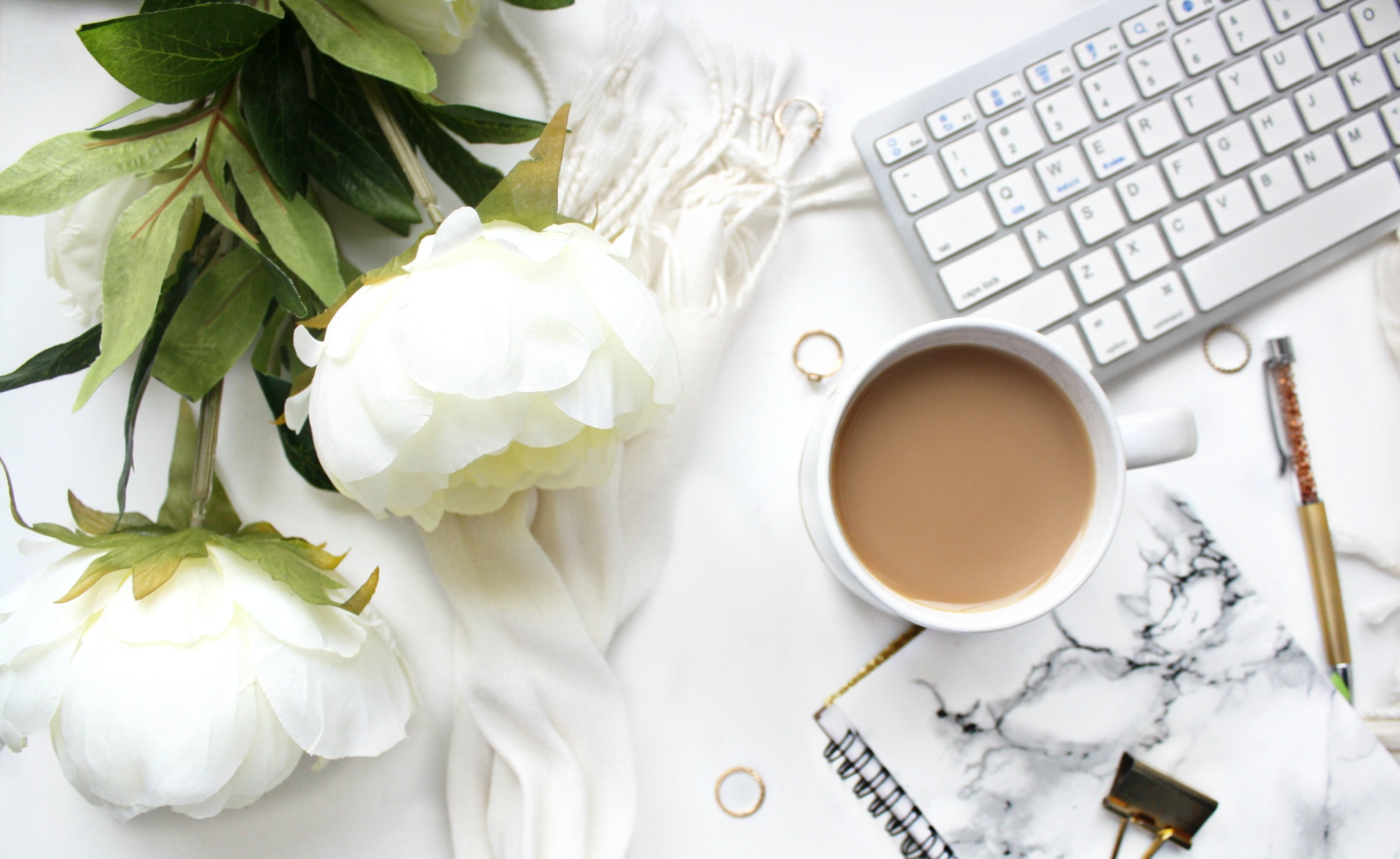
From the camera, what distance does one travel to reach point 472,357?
1.04ft

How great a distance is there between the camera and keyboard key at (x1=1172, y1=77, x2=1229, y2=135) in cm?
52

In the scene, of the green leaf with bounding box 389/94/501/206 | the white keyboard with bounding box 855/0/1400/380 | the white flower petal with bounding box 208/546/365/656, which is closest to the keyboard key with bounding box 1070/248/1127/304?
the white keyboard with bounding box 855/0/1400/380

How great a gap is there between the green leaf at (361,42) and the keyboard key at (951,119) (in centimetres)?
29

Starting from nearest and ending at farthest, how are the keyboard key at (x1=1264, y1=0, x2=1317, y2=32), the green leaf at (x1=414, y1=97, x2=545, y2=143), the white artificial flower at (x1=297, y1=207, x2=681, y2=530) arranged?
the white artificial flower at (x1=297, y1=207, x2=681, y2=530) → the green leaf at (x1=414, y1=97, x2=545, y2=143) → the keyboard key at (x1=1264, y1=0, x2=1317, y2=32)

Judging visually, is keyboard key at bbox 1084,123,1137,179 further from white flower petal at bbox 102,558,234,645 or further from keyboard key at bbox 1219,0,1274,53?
white flower petal at bbox 102,558,234,645

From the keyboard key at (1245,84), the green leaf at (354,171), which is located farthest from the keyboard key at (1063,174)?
the green leaf at (354,171)

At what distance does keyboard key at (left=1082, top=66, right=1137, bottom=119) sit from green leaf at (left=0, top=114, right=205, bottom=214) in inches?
19.1

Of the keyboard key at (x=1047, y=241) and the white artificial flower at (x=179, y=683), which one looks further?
the keyboard key at (x=1047, y=241)

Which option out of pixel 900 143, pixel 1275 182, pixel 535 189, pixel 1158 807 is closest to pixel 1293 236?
pixel 1275 182

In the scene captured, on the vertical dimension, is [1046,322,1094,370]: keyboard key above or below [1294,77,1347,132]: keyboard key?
below

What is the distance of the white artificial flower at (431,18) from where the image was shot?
1.30 ft

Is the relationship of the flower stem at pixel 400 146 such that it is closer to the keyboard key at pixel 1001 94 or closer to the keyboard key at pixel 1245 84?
the keyboard key at pixel 1001 94

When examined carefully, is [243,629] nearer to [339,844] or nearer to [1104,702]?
[339,844]

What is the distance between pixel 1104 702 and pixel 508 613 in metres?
0.37
